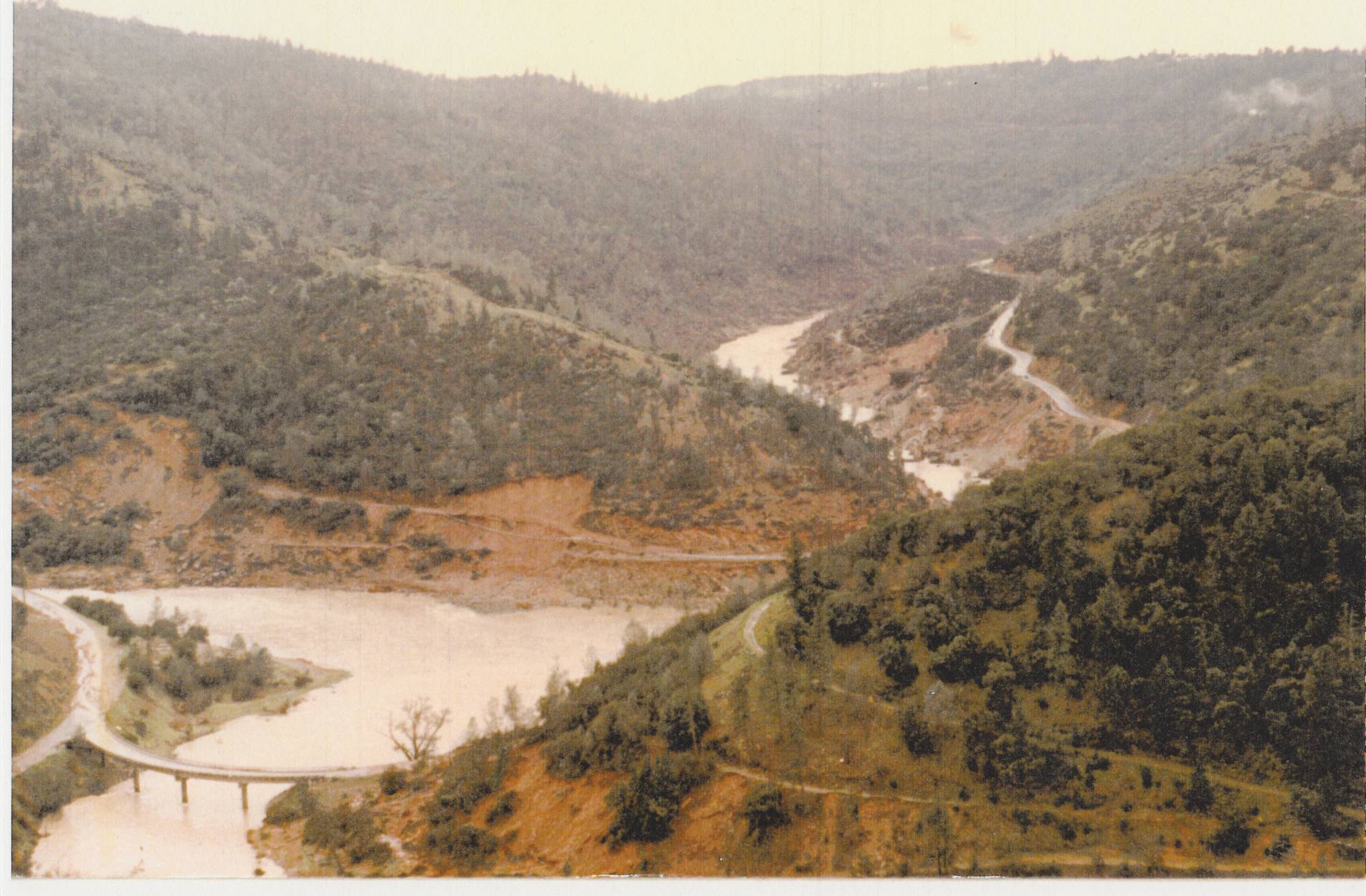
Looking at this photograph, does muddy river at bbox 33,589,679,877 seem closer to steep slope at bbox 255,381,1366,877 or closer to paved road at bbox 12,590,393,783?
paved road at bbox 12,590,393,783

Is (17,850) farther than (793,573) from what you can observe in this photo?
No

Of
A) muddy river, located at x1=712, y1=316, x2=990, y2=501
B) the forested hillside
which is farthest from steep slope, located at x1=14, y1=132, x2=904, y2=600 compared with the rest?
the forested hillside

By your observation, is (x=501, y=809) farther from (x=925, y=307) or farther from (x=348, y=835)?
(x=925, y=307)

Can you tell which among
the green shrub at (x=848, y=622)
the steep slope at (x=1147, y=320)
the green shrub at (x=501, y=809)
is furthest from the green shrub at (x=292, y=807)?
the steep slope at (x=1147, y=320)

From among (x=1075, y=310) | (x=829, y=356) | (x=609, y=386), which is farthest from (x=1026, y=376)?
(x=609, y=386)

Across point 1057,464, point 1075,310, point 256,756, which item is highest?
point 1075,310

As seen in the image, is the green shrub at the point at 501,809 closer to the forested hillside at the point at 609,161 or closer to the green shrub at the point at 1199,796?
the green shrub at the point at 1199,796

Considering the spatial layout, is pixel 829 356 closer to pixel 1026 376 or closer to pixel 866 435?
pixel 1026 376
